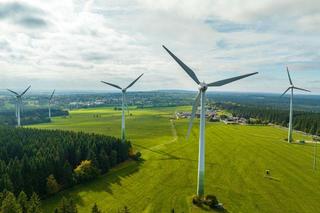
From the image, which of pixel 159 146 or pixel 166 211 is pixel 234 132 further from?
pixel 166 211

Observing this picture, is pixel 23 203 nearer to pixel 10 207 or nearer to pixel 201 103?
pixel 10 207

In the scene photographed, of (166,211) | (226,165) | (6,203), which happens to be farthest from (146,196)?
(226,165)

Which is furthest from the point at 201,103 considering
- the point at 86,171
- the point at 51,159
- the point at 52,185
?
the point at 51,159

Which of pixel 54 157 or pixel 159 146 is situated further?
pixel 159 146

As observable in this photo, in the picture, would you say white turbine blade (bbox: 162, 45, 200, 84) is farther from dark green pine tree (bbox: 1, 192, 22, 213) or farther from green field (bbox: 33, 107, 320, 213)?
dark green pine tree (bbox: 1, 192, 22, 213)

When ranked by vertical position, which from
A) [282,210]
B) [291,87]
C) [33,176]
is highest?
[291,87]
